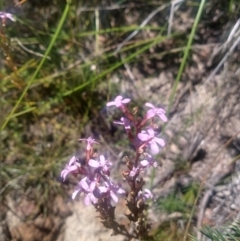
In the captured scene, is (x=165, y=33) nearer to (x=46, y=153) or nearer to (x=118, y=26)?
(x=118, y=26)

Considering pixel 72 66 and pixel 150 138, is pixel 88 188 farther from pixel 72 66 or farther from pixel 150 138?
pixel 72 66

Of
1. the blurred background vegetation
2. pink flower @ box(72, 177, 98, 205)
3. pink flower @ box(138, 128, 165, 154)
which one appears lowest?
pink flower @ box(72, 177, 98, 205)

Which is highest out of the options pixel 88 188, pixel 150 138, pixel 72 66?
pixel 72 66

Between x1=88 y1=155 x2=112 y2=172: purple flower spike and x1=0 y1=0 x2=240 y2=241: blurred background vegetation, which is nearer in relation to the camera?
x1=88 y1=155 x2=112 y2=172: purple flower spike

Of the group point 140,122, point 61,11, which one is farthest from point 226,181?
point 61,11

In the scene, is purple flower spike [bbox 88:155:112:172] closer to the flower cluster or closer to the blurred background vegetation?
the flower cluster

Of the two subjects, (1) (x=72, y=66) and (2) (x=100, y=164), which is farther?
(1) (x=72, y=66)

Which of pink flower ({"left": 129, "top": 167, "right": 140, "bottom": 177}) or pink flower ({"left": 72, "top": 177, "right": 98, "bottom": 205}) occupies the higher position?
pink flower ({"left": 129, "top": 167, "right": 140, "bottom": 177})

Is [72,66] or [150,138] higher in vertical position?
[72,66]

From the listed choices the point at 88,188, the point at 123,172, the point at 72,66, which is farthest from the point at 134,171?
the point at 72,66

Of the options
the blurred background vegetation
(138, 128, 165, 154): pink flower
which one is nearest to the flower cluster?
(138, 128, 165, 154): pink flower
